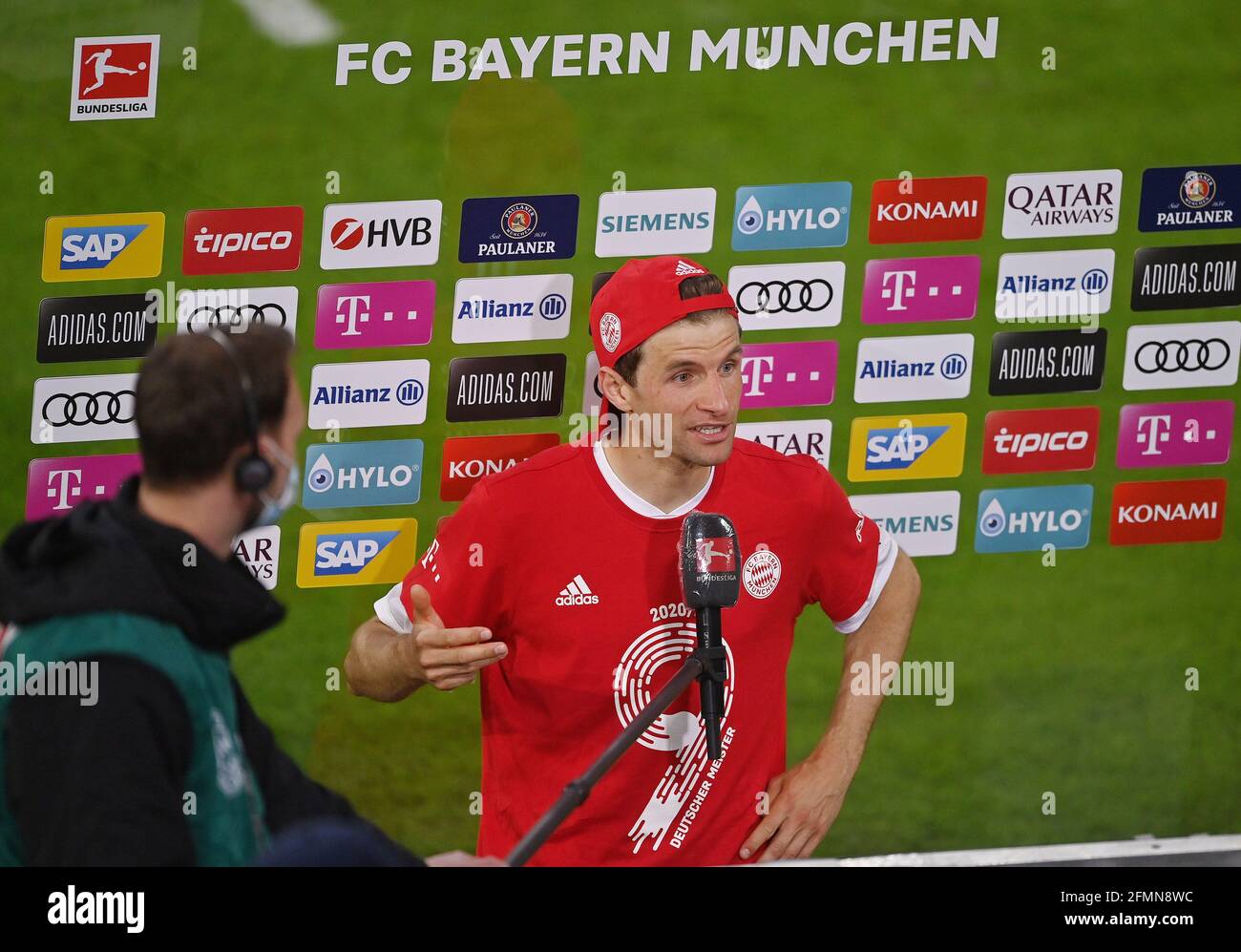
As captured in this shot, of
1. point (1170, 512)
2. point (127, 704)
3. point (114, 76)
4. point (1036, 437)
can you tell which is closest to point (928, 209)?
point (1036, 437)

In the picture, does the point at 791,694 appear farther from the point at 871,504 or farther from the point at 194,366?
the point at 194,366

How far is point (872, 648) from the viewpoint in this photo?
122 inches

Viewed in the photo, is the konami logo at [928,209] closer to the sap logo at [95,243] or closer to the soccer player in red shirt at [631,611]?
the soccer player in red shirt at [631,611]

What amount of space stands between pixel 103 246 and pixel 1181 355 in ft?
9.34

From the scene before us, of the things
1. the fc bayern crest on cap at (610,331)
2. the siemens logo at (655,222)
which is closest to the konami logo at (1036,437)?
the siemens logo at (655,222)

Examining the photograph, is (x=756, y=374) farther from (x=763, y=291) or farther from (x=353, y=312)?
(x=353, y=312)

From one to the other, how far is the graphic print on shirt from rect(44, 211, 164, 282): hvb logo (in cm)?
178

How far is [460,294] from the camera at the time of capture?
387 cm

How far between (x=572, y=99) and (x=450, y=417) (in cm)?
87

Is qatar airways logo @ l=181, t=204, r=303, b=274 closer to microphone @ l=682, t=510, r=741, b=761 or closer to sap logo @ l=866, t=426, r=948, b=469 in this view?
sap logo @ l=866, t=426, r=948, b=469

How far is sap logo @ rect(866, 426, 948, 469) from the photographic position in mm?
4023

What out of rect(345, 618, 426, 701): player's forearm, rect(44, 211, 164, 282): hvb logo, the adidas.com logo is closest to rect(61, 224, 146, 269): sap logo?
rect(44, 211, 164, 282): hvb logo

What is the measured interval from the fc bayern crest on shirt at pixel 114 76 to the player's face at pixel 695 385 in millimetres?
1699

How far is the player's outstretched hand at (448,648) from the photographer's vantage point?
2520 mm
